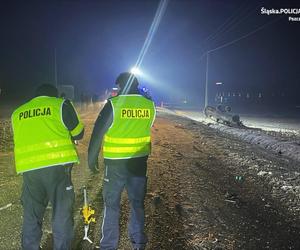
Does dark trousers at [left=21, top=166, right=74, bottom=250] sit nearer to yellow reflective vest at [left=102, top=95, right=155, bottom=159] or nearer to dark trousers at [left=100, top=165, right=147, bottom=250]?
dark trousers at [left=100, top=165, right=147, bottom=250]

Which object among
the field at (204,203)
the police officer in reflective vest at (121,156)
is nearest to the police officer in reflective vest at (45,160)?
the police officer in reflective vest at (121,156)

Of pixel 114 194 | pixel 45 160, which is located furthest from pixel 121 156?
pixel 45 160

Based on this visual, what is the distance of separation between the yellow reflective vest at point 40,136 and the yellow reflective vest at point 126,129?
0.58 m

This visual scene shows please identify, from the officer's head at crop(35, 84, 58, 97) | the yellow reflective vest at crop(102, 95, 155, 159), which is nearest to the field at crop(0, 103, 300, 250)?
the yellow reflective vest at crop(102, 95, 155, 159)

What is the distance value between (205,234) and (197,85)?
291 feet

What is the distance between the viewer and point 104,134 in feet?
13.8

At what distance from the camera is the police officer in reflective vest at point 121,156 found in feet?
13.8

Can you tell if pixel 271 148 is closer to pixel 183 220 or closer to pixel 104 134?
pixel 183 220

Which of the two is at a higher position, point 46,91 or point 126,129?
point 46,91

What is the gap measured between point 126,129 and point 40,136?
3.26 ft

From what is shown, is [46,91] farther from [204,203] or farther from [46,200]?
[204,203]

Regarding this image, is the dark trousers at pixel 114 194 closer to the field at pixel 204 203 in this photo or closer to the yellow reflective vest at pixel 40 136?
the field at pixel 204 203

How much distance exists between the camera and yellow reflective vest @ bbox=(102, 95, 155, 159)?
4.20 m

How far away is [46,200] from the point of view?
3924 millimetres
